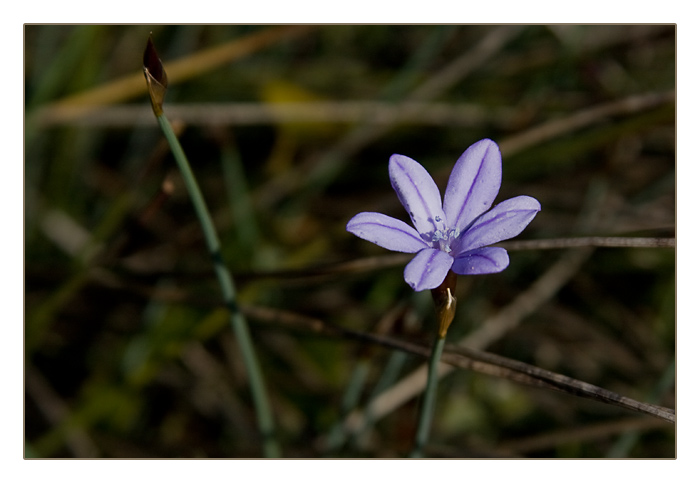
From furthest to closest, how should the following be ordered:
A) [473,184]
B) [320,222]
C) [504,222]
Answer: [320,222]
[473,184]
[504,222]

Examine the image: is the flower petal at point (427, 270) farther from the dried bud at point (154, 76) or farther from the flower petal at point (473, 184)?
the dried bud at point (154, 76)

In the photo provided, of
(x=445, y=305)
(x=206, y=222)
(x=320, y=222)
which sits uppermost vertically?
(x=320, y=222)

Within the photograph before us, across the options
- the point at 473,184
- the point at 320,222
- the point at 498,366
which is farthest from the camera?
the point at 320,222

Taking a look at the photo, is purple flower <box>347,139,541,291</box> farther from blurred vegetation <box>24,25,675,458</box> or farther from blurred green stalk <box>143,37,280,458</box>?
blurred vegetation <box>24,25,675,458</box>

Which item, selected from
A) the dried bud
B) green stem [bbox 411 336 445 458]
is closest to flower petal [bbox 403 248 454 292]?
green stem [bbox 411 336 445 458]

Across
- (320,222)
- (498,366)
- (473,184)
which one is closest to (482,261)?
(473,184)

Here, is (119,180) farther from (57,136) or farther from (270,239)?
(270,239)

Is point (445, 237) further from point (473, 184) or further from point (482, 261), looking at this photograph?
point (482, 261)
